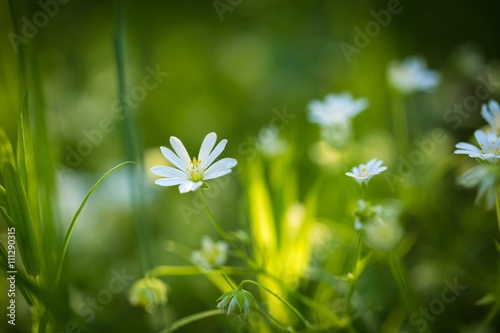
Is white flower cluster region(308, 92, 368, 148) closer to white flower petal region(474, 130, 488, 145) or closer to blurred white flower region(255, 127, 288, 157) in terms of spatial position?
blurred white flower region(255, 127, 288, 157)

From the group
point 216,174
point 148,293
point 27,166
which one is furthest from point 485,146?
point 27,166

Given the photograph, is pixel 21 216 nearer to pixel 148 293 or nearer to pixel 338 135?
pixel 148 293

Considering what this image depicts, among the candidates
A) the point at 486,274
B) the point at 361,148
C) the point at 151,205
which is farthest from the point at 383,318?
the point at 151,205

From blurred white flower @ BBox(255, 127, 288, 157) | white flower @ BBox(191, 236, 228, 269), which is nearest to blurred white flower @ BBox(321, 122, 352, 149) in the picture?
blurred white flower @ BBox(255, 127, 288, 157)

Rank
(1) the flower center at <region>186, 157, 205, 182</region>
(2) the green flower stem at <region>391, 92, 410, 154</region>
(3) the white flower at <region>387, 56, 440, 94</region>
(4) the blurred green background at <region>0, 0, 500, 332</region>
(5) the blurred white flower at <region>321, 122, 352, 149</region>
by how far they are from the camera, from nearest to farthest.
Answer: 1. (1) the flower center at <region>186, 157, 205, 182</region>
2. (5) the blurred white flower at <region>321, 122, 352, 149</region>
3. (4) the blurred green background at <region>0, 0, 500, 332</region>
4. (3) the white flower at <region>387, 56, 440, 94</region>
5. (2) the green flower stem at <region>391, 92, 410, 154</region>

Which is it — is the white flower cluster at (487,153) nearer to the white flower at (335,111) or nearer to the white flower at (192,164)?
the white flower at (335,111)

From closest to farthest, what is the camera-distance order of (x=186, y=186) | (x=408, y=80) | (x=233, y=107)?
1. (x=186, y=186)
2. (x=408, y=80)
3. (x=233, y=107)
